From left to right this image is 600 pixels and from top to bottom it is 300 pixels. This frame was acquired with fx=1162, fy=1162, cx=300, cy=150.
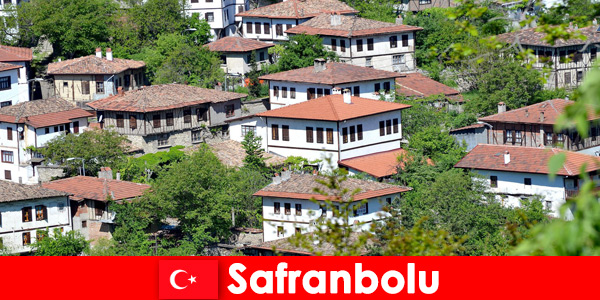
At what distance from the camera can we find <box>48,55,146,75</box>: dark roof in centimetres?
7706

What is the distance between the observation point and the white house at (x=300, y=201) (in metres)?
53.5

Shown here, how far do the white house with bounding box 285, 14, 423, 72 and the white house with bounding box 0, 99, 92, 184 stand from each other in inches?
774

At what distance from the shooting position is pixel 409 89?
7531cm

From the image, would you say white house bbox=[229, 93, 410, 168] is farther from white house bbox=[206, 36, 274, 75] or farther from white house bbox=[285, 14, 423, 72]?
A: white house bbox=[206, 36, 274, 75]

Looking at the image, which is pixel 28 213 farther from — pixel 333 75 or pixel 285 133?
pixel 333 75

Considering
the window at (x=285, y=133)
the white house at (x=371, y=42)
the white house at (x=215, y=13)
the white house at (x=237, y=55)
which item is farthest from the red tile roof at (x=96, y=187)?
the white house at (x=215, y=13)

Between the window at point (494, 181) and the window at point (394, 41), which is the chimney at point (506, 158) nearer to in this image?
the window at point (494, 181)

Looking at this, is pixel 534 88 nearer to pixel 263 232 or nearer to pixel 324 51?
pixel 324 51

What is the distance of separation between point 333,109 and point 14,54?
26200 millimetres

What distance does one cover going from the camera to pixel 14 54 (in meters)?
78.6

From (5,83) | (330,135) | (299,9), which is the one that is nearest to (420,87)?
(330,135)

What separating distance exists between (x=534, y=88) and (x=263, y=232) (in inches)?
1009

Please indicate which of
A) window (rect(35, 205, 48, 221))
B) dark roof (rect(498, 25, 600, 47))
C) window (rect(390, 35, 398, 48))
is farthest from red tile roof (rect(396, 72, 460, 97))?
window (rect(35, 205, 48, 221))

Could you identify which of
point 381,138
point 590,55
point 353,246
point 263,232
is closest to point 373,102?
point 381,138
